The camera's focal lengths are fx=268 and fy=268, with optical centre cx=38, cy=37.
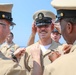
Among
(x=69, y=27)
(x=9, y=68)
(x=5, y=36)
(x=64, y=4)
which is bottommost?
(x=9, y=68)

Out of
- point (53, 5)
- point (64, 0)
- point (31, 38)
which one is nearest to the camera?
point (64, 0)

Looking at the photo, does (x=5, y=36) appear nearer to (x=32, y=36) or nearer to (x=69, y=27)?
(x=69, y=27)

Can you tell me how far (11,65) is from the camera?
3.27 metres

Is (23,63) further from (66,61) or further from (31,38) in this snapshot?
(66,61)

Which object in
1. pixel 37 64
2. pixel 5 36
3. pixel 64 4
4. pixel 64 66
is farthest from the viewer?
pixel 37 64

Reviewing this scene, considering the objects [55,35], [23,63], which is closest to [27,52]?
[23,63]

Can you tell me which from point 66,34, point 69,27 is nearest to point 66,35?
point 66,34

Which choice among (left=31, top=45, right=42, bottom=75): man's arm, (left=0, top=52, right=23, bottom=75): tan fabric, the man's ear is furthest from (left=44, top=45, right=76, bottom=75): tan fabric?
(left=31, top=45, right=42, bottom=75): man's arm

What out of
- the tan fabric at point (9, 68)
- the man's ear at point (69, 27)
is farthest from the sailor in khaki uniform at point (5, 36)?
the man's ear at point (69, 27)

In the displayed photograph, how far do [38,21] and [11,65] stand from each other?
8.71 feet

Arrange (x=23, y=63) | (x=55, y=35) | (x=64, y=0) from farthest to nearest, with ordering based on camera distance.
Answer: (x=55, y=35) → (x=23, y=63) → (x=64, y=0)

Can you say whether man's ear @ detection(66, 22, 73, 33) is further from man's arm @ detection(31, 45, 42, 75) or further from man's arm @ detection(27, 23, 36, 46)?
man's arm @ detection(27, 23, 36, 46)

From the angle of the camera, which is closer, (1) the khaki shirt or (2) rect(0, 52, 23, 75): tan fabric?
(1) the khaki shirt

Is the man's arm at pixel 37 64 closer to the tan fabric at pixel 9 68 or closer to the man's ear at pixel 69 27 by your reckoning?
the tan fabric at pixel 9 68
